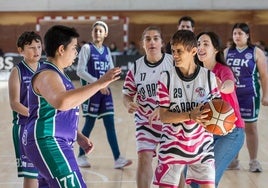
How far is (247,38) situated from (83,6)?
601 inches

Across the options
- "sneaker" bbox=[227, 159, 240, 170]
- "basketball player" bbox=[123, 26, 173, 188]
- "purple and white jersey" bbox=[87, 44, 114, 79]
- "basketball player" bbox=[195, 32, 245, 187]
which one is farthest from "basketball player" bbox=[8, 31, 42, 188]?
"sneaker" bbox=[227, 159, 240, 170]

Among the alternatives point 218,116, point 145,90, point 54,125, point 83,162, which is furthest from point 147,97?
point 83,162

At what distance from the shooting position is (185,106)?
3.59 meters

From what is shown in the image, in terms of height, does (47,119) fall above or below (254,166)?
above

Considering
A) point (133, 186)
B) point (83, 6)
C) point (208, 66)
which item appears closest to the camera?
point (208, 66)

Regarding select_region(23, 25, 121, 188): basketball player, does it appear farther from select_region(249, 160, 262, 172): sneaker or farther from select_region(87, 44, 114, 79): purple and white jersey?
select_region(249, 160, 262, 172): sneaker

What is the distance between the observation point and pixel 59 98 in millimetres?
3057

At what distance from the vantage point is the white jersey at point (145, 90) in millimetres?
4609

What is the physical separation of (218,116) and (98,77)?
3351 millimetres

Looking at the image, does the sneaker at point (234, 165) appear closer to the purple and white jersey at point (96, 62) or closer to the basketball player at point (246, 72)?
the basketball player at point (246, 72)

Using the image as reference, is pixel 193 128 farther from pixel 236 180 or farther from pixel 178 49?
pixel 236 180

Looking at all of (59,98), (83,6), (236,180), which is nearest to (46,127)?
(59,98)

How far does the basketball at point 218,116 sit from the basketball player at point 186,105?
0.07 meters

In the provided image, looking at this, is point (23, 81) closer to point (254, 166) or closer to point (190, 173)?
point (190, 173)
